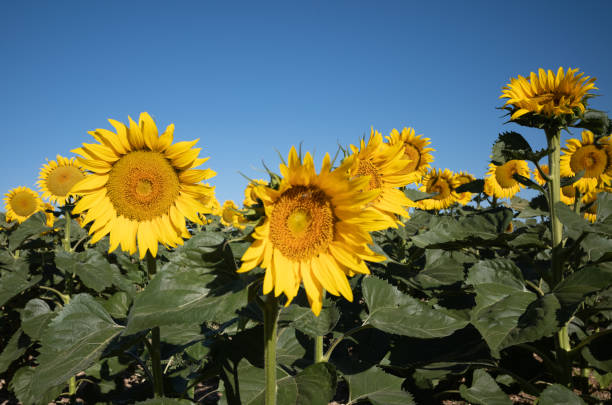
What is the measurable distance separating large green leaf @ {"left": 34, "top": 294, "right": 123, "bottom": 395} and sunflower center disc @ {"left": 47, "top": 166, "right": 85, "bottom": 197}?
3839mm

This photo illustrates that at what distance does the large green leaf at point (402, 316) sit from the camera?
73.2 inches

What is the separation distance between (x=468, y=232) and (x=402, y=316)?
103 centimetres

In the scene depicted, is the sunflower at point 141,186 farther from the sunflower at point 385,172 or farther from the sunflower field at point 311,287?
the sunflower at point 385,172

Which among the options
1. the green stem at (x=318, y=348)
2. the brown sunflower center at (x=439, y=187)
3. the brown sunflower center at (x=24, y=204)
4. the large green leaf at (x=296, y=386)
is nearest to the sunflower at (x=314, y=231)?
the large green leaf at (x=296, y=386)

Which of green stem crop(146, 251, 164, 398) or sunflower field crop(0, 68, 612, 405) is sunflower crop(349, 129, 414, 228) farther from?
green stem crop(146, 251, 164, 398)

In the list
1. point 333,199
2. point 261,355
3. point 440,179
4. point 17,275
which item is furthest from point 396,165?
point 440,179

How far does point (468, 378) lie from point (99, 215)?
11.1 ft

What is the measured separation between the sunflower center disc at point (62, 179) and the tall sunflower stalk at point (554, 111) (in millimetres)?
5183

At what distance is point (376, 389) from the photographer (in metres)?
2.14

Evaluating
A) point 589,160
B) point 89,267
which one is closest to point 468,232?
point 589,160

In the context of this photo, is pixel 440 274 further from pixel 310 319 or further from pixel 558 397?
pixel 310 319

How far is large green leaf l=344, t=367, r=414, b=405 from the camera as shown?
199 cm

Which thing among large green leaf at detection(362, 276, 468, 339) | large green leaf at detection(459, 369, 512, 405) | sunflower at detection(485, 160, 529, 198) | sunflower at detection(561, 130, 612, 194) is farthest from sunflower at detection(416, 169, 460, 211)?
large green leaf at detection(362, 276, 468, 339)

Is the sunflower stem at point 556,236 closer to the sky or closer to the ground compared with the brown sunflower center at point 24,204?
closer to the ground
